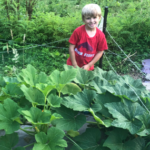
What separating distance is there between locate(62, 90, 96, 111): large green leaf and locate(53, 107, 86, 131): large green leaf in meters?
0.07

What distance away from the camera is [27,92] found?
1.21 metres

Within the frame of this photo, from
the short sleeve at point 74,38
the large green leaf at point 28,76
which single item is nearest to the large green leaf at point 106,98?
the large green leaf at point 28,76

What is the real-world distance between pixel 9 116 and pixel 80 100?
19.7 inches

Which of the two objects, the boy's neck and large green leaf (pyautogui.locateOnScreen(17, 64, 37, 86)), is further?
the boy's neck

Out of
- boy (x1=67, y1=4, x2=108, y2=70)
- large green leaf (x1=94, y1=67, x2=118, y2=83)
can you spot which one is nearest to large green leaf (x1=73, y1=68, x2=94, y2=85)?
large green leaf (x1=94, y1=67, x2=118, y2=83)

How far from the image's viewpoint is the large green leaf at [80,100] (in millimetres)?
1255

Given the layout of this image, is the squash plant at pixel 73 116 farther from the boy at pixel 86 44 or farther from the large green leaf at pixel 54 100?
the boy at pixel 86 44

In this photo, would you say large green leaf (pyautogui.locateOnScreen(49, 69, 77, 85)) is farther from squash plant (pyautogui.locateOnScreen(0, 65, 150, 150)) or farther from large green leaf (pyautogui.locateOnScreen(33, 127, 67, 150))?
large green leaf (pyautogui.locateOnScreen(33, 127, 67, 150))

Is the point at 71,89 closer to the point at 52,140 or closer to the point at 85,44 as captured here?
the point at 52,140

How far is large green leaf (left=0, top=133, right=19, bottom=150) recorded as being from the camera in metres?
1.14

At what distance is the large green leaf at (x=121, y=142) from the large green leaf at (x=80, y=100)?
26 centimetres

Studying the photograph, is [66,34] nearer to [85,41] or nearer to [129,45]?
[129,45]

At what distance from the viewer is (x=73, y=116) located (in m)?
1.29

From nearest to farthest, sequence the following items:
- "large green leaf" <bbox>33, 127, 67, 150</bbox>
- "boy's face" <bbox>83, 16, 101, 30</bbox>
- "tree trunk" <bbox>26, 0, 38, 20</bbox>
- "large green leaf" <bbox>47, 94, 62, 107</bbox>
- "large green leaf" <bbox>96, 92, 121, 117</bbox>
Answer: "large green leaf" <bbox>33, 127, 67, 150</bbox> < "large green leaf" <bbox>47, 94, 62, 107</bbox> < "large green leaf" <bbox>96, 92, 121, 117</bbox> < "boy's face" <bbox>83, 16, 101, 30</bbox> < "tree trunk" <bbox>26, 0, 38, 20</bbox>
